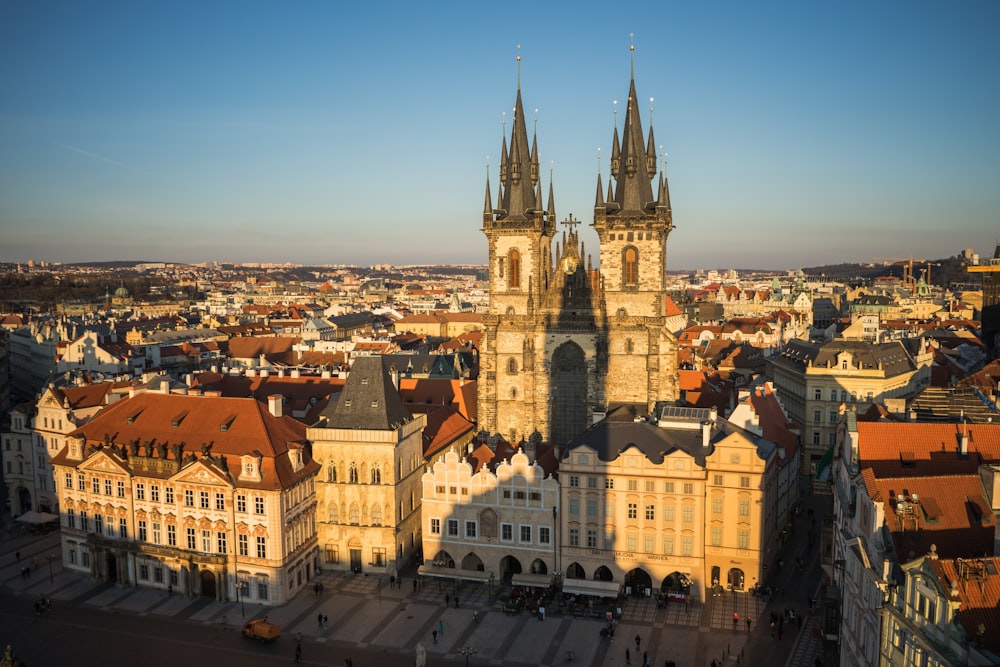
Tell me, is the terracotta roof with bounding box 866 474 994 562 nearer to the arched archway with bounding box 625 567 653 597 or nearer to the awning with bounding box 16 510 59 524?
the arched archway with bounding box 625 567 653 597

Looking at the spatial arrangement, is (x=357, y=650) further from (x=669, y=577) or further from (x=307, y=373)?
(x=307, y=373)

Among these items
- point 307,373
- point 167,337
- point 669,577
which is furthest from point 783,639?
point 167,337

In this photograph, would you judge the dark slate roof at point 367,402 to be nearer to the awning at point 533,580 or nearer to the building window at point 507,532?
the building window at point 507,532

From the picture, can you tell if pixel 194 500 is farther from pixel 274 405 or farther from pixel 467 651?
pixel 467 651

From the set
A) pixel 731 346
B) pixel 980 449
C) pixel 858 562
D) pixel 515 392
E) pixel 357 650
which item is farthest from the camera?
pixel 731 346

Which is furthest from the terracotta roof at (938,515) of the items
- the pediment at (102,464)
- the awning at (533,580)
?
the pediment at (102,464)

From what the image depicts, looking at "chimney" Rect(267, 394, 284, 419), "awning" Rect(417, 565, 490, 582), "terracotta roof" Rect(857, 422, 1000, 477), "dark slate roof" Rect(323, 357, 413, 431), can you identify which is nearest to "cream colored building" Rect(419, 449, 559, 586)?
"awning" Rect(417, 565, 490, 582)
